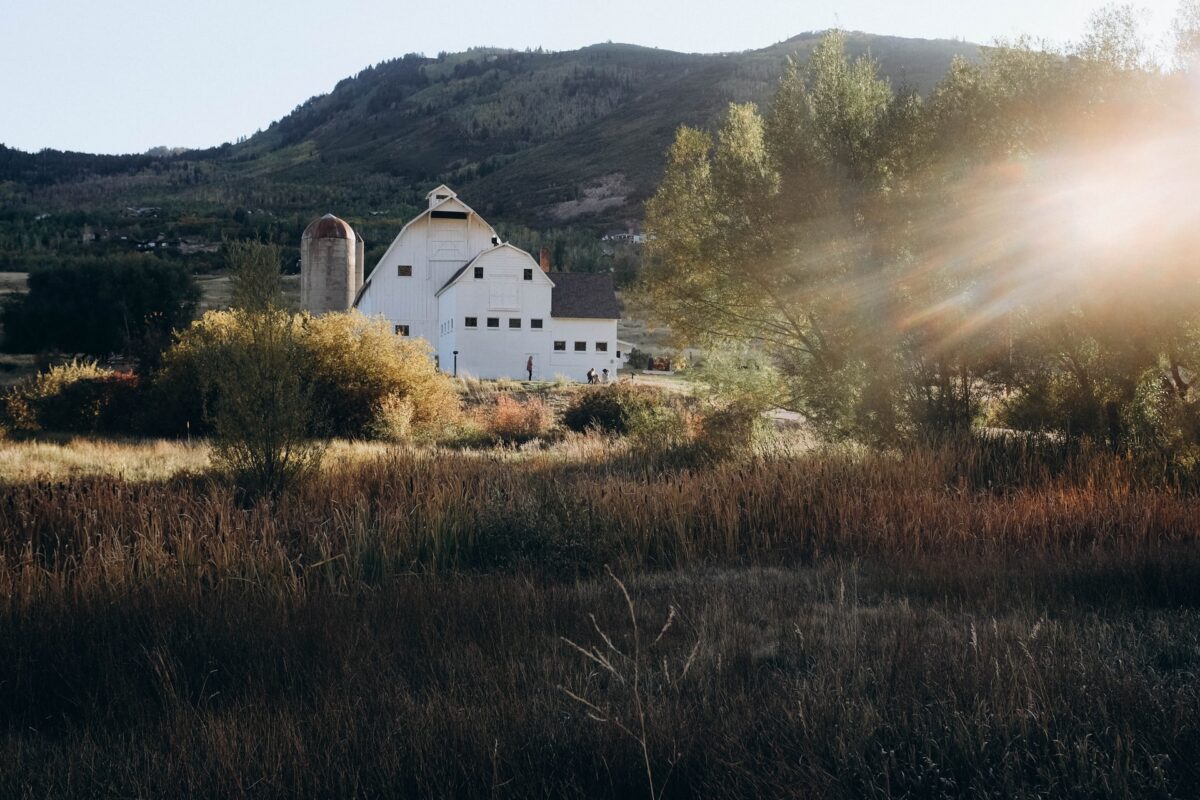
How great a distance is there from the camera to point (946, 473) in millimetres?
12516

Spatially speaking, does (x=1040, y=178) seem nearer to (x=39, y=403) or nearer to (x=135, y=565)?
(x=135, y=565)

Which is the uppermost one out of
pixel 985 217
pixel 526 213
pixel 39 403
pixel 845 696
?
pixel 526 213

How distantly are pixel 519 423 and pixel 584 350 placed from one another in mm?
23988

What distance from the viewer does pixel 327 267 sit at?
177ft

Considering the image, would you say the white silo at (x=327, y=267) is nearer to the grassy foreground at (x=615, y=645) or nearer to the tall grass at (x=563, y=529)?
the tall grass at (x=563, y=529)

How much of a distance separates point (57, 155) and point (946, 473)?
216197 millimetres

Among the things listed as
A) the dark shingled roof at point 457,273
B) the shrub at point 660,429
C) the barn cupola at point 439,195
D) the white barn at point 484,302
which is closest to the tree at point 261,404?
the shrub at point 660,429

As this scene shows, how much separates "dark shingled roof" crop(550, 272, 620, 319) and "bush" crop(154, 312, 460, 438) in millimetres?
22486

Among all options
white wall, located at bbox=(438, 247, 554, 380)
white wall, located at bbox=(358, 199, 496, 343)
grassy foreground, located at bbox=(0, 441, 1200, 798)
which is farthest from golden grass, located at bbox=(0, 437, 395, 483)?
white wall, located at bbox=(358, 199, 496, 343)

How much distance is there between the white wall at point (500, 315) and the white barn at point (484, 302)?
0.16 feet

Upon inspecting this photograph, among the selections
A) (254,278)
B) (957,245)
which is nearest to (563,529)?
(254,278)

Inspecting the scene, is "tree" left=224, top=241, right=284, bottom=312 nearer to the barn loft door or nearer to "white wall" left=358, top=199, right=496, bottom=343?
"white wall" left=358, top=199, right=496, bottom=343

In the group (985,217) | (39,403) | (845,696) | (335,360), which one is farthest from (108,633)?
(39,403)

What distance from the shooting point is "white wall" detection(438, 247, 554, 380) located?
157 feet
